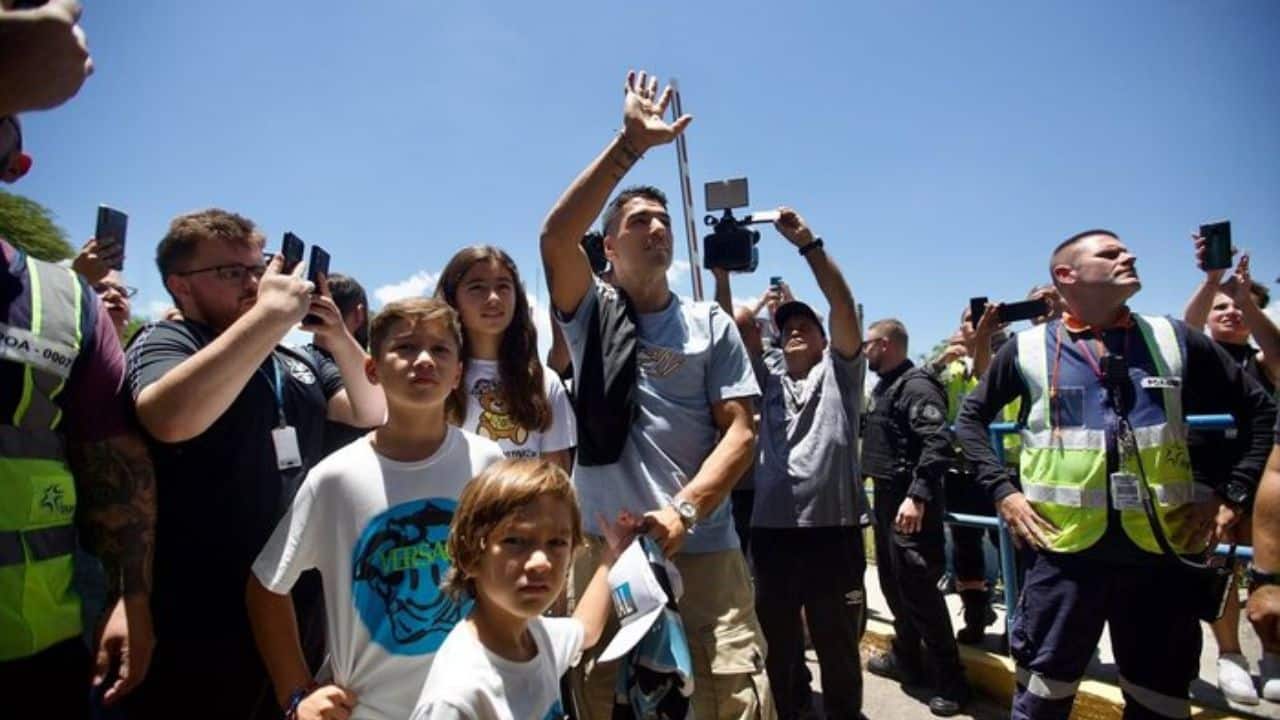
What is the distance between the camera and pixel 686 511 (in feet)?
6.49

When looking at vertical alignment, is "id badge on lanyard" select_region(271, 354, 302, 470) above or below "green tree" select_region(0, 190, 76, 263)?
below

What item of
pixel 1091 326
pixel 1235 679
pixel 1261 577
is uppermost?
pixel 1091 326

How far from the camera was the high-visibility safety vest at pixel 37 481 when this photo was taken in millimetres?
1405

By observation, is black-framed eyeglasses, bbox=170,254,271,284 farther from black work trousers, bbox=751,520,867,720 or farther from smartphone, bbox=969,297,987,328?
smartphone, bbox=969,297,987,328

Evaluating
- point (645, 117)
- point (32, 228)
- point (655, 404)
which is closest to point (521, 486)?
point (655, 404)

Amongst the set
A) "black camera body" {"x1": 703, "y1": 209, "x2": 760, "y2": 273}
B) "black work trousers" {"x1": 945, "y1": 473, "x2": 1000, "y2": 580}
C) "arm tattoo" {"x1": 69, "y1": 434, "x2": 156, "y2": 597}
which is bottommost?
"black work trousers" {"x1": 945, "y1": 473, "x2": 1000, "y2": 580}

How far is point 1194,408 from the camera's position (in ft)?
9.94

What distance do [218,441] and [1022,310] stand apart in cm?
421

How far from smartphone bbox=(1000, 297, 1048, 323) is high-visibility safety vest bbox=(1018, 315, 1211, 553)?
3.54 ft

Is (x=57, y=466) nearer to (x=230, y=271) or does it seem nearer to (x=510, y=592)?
(x=230, y=271)

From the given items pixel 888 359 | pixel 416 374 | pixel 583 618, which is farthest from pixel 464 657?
pixel 888 359

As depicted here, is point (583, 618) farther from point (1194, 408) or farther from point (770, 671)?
point (1194, 408)

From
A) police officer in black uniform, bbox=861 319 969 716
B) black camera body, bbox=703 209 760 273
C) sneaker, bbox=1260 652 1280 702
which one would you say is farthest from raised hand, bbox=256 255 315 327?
sneaker, bbox=1260 652 1280 702

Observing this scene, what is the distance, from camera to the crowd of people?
156 cm
